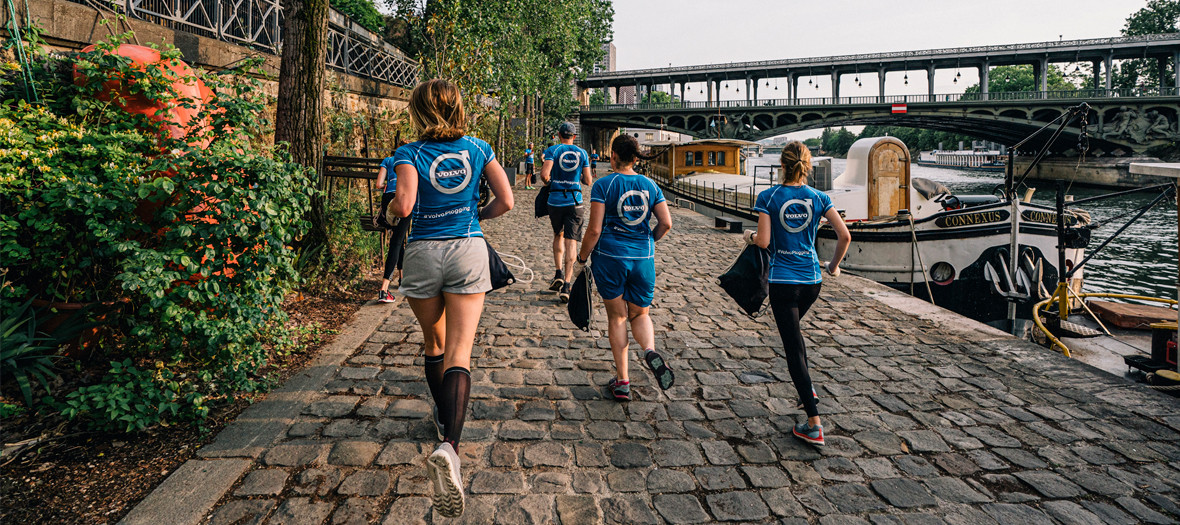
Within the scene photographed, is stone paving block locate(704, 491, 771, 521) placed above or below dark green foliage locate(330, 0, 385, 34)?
below

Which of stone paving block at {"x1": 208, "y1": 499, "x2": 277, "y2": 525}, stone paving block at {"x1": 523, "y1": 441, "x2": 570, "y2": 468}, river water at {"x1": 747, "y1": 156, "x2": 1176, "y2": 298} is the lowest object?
river water at {"x1": 747, "y1": 156, "x2": 1176, "y2": 298}

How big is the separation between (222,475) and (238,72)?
9.00 ft

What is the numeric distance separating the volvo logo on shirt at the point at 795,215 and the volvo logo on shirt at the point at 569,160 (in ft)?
10.8

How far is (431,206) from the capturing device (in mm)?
3039

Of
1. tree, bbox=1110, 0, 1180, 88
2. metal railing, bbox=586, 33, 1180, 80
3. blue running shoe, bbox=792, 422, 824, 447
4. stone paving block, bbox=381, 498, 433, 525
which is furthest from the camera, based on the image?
tree, bbox=1110, 0, 1180, 88

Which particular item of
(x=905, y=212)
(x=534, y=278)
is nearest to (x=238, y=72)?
(x=534, y=278)

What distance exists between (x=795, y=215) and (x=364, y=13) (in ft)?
159

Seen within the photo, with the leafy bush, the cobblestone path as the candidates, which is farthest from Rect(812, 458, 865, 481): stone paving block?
the leafy bush

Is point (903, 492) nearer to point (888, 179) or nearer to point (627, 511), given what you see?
point (627, 511)

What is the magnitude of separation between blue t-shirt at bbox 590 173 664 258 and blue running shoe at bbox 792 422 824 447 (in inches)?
53.6

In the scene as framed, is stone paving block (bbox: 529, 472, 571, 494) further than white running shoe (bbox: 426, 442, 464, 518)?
Yes

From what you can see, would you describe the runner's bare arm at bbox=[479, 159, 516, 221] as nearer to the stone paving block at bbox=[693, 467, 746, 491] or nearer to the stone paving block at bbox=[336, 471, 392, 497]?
the stone paving block at bbox=[336, 471, 392, 497]

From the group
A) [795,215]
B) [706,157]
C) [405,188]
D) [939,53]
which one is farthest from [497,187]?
[939,53]

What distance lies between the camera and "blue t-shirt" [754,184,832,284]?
12.4 feet
